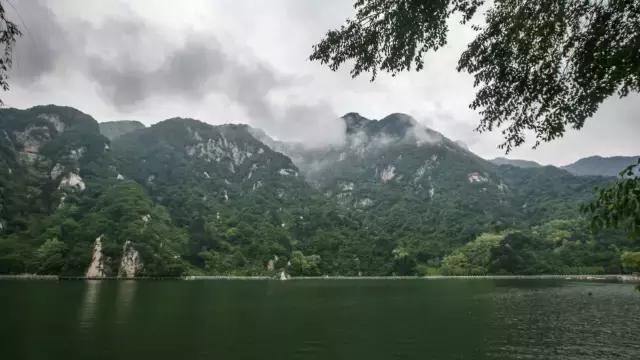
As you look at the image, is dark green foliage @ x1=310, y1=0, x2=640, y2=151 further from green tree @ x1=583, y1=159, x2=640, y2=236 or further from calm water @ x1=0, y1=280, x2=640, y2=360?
calm water @ x1=0, y1=280, x2=640, y2=360

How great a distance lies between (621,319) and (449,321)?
73.1 ft

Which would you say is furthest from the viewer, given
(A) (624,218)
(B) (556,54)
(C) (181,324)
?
(C) (181,324)

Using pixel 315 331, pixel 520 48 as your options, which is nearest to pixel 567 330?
pixel 315 331

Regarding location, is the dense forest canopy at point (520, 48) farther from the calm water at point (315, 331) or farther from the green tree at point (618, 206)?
the calm water at point (315, 331)

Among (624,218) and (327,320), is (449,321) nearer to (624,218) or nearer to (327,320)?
(327,320)

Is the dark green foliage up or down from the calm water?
up

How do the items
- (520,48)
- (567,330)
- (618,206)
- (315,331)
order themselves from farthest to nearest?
1. (567,330)
2. (315,331)
3. (520,48)
4. (618,206)

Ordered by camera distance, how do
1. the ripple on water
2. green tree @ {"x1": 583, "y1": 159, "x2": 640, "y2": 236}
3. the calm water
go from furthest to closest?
the ripple on water < the calm water < green tree @ {"x1": 583, "y1": 159, "x2": 640, "y2": 236}

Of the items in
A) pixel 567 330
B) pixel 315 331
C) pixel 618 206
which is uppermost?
pixel 618 206

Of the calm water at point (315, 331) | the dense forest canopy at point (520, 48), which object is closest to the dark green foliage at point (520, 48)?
the dense forest canopy at point (520, 48)

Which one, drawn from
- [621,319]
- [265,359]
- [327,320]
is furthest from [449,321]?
[265,359]

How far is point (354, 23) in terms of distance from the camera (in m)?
15.9

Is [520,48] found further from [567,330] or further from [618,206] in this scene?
[567,330]

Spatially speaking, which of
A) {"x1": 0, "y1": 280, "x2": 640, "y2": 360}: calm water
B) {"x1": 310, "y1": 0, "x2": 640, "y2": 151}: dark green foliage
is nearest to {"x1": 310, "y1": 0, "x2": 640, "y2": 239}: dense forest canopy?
{"x1": 310, "y1": 0, "x2": 640, "y2": 151}: dark green foliage
